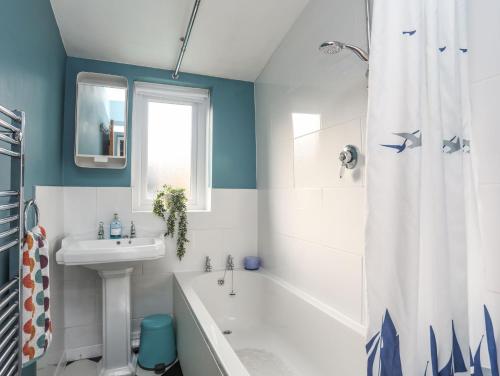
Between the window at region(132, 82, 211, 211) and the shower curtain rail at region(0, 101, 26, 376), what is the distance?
4.65 feet

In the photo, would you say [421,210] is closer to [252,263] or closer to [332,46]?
[332,46]

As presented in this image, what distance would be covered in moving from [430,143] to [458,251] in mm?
303

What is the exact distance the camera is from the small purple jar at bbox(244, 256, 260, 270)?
8.28 ft

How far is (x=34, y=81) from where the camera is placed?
4.82 ft

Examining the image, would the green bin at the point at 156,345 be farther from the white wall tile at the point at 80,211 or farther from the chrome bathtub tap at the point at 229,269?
the white wall tile at the point at 80,211

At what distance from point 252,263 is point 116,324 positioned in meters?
1.09

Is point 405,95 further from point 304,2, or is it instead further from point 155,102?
point 155,102

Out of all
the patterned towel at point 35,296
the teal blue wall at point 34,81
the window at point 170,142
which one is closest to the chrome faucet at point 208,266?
the window at point 170,142

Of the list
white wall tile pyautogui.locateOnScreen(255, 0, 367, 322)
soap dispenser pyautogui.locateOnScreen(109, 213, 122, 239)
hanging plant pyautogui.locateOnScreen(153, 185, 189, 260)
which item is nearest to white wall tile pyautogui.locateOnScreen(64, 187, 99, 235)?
soap dispenser pyautogui.locateOnScreen(109, 213, 122, 239)

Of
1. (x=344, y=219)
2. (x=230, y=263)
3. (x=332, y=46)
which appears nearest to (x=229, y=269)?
(x=230, y=263)

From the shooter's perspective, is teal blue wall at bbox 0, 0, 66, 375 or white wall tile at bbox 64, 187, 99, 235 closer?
teal blue wall at bbox 0, 0, 66, 375

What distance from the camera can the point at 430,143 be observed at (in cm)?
82

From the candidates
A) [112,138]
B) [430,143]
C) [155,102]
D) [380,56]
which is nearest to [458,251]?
[430,143]

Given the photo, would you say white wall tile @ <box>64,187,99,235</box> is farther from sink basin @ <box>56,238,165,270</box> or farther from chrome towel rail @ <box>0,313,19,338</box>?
chrome towel rail @ <box>0,313,19,338</box>
